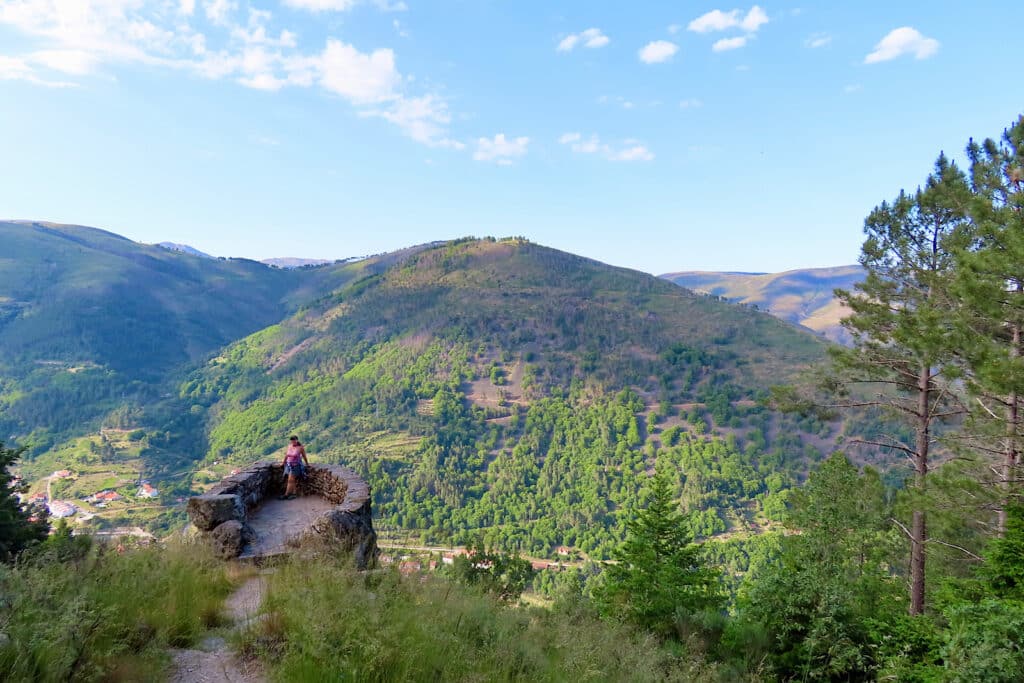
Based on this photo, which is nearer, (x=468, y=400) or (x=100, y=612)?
(x=100, y=612)

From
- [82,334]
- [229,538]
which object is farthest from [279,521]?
[82,334]

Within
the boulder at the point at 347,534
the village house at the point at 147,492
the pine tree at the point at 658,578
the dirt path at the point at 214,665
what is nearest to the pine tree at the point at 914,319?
the pine tree at the point at 658,578

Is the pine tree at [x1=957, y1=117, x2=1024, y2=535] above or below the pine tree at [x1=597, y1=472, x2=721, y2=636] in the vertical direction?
above

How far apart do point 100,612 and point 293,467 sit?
9219 millimetres

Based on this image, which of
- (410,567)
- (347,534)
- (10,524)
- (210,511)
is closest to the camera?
(410,567)

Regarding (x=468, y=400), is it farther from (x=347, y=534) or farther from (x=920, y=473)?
(x=347, y=534)

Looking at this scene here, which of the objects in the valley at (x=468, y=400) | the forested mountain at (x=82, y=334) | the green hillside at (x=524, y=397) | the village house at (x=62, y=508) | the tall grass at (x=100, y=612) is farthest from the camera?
the forested mountain at (x=82, y=334)

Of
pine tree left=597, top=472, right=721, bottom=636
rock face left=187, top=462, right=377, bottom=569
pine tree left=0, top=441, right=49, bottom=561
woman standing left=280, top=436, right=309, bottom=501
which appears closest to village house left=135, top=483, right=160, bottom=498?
pine tree left=0, top=441, right=49, bottom=561

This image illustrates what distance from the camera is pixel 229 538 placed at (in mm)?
8141

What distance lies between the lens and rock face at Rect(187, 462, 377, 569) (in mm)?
7961

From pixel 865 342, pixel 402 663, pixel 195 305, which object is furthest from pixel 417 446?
pixel 195 305

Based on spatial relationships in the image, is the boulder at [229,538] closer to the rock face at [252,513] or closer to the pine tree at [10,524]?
the rock face at [252,513]

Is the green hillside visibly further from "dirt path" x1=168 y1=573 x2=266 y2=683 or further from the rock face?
"dirt path" x1=168 y1=573 x2=266 y2=683

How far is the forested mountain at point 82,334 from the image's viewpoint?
4419 inches
